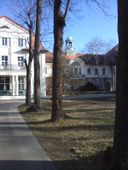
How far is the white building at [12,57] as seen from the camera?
73250mm

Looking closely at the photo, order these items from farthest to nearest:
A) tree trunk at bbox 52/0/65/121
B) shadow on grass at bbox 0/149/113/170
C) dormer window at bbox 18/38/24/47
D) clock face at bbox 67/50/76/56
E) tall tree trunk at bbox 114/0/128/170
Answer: clock face at bbox 67/50/76/56, dormer window at bbox 18/38/24/47, tree trunk at bbox 52/0/65/121, shadow on grass at bbox 0/149/113/170, tall tree trunk at bbox 114/0/128/170

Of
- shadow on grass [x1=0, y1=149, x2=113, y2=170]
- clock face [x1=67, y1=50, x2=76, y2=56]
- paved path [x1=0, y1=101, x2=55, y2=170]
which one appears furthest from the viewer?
clock face [x1=67, y1=50, x2=76, y2=56]

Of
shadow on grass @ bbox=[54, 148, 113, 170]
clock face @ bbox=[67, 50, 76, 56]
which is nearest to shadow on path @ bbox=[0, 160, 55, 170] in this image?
shadow on grass @ bbox=[54, 148, 113, 170]

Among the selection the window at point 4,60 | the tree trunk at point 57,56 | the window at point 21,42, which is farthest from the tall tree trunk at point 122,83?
the window at point 21,42

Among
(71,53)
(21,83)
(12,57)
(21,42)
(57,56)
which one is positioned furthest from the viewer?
(71,53)

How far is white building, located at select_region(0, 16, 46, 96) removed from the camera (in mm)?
73250

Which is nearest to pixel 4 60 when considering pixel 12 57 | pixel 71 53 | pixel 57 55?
pixel 12 57

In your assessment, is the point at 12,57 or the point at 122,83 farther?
the point at 12,57

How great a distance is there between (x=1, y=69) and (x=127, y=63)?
65.3 metres

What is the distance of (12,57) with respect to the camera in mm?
74688

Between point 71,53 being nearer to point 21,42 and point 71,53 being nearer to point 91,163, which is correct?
point 21,42

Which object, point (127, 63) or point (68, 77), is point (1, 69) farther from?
point (127, 63)

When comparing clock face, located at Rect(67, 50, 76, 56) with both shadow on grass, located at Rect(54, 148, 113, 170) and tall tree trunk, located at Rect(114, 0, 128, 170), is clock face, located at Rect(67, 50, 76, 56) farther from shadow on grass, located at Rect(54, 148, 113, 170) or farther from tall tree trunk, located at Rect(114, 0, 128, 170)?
tall tree trunk, located at Rect(114, 0, 128, 170)

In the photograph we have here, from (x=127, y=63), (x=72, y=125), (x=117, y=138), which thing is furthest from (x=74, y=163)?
(x=72, y=125)
